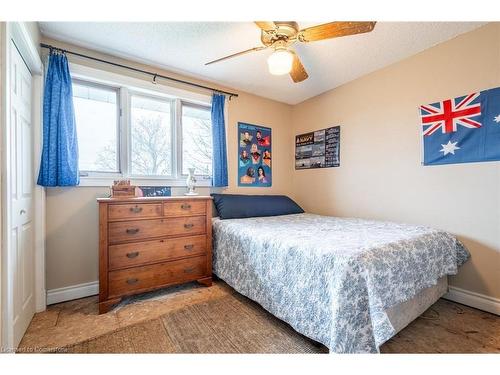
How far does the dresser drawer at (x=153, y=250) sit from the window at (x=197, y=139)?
0.94 m

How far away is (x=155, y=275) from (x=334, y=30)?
7.86 ft

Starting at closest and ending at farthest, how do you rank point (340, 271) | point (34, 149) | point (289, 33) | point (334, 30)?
point (340, 271) < point (334, 30) < point (289, 33) < point (34, 149)

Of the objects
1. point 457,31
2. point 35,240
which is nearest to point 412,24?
point 457,31

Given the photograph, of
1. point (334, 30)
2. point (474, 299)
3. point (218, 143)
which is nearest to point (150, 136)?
point (218, 143)

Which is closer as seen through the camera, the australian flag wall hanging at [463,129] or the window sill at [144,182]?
the australian flag wall hanging at [463,129]

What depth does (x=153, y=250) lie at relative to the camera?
2053mm

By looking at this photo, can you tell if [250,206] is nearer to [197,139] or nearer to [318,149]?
[197,139]

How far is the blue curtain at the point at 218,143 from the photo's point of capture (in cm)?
285

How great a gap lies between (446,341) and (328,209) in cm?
182

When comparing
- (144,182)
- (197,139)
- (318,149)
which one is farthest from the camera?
(318,149)

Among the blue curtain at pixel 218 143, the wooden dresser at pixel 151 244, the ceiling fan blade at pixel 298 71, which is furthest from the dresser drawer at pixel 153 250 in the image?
the ceiling fan blade at pixel 298 71

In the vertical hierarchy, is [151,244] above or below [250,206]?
below

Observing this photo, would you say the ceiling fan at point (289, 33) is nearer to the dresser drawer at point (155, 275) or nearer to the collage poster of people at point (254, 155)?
the collage poster of people at point (254, 155)
